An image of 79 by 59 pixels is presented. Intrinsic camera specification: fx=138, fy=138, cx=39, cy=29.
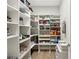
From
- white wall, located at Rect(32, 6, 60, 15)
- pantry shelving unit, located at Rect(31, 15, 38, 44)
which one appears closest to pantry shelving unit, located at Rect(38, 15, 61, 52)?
pantry shelving unit, located at Rect(31, 15, 38, 44)

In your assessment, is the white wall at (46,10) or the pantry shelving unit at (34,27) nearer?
the pantry shelving unit at (34,27)

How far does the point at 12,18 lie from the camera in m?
3.32

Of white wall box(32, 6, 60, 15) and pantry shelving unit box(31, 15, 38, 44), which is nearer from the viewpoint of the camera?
pantry shelving unit box(31, 15, 38, 44)

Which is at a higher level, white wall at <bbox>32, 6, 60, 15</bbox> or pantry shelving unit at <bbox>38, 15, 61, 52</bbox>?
white wall at <bbox>32, 6, 60, 15</bbox>

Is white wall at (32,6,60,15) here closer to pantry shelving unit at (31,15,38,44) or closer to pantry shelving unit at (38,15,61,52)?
pantry shelving unit at (38,15,61,52)

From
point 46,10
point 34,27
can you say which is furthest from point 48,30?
point 46,10

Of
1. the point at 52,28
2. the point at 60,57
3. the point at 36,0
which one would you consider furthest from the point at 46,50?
the point at 60,57

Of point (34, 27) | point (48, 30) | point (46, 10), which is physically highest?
point (46, 10)

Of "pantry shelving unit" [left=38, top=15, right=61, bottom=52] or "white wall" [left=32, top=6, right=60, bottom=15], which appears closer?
"pantry shelving unit" [left=38, top=15, right=61, bottom=52]

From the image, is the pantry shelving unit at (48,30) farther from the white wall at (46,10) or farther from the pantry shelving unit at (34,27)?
the white wall at (46,10)

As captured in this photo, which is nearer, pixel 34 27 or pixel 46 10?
pixel 34 27

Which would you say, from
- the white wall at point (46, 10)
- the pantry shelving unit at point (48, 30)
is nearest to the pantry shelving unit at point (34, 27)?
the pantry shelving unit at point (48, 30)

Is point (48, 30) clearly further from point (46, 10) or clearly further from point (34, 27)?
point (46, 10)
